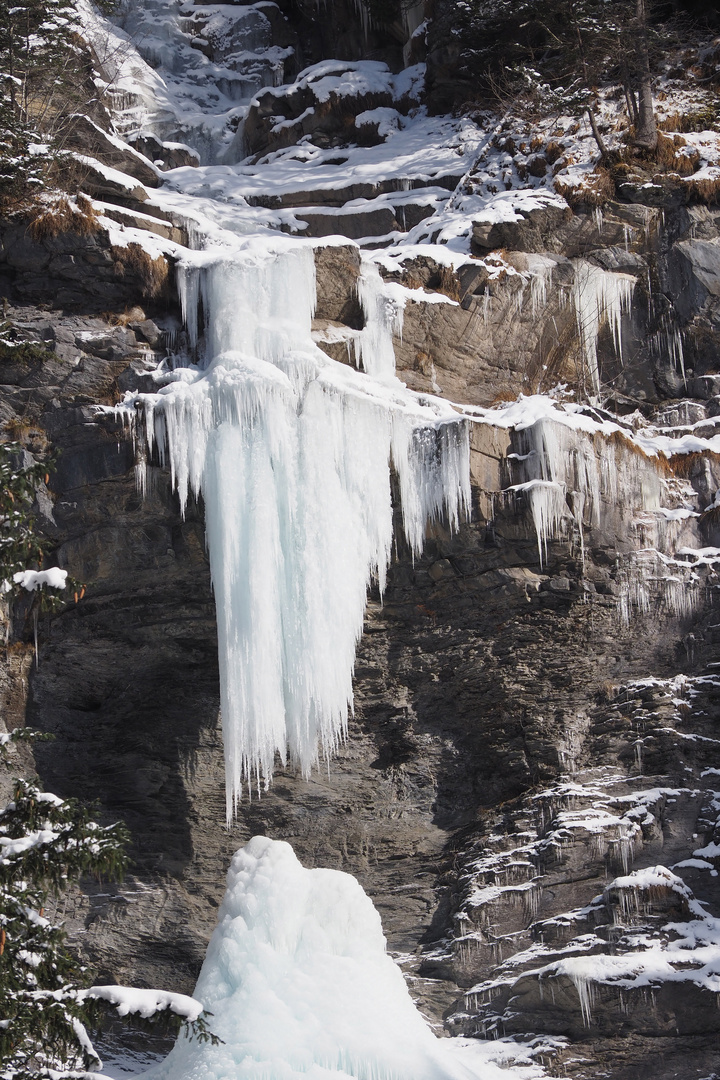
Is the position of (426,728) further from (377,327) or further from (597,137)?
(597,137)

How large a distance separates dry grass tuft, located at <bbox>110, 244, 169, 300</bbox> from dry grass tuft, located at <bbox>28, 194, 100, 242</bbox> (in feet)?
1.54

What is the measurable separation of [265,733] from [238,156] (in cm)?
1285

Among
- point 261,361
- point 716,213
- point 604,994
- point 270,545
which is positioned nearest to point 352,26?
point 716,213

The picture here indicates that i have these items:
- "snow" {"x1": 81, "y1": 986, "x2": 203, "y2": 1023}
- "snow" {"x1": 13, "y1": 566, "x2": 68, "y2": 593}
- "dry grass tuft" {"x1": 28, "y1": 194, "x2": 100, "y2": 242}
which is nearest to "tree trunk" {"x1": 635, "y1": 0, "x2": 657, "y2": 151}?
"dry grass tuft" {"x1": 28, "y1": 194, "x2": 100, "y2": 242}

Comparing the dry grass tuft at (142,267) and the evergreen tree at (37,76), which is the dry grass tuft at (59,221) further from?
the evergreen tree at (37,76)

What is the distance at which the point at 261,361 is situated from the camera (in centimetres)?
1470

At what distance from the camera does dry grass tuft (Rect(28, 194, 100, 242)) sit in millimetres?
15375

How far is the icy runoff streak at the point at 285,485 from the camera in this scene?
14219 millimetres

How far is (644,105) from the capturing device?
19.2 metres

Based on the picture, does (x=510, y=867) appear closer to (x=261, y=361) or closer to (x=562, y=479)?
(x=562, y=479)

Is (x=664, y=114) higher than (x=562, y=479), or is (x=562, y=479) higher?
(x=664, y=114)

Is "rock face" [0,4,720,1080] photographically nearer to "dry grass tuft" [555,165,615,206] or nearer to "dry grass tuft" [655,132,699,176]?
"dry grass tuft" [555,165,615,206]

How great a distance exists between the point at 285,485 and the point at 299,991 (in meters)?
5.77

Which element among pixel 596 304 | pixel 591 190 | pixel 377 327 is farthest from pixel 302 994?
pixel 591 190
